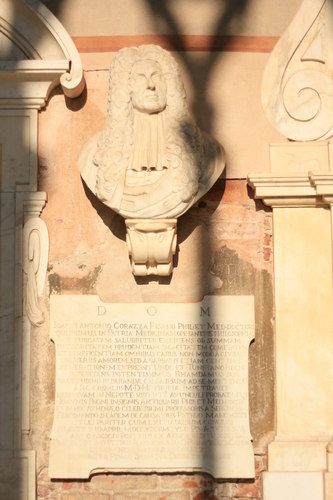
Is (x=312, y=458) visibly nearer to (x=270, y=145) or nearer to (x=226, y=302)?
(x=226, y=302)

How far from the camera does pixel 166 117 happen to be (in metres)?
6.02

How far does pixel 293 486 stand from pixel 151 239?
175 cm

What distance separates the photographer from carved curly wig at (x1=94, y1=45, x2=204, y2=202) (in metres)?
5.90

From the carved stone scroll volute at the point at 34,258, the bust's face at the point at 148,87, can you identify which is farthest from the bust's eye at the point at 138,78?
the carved stone scroll volute at the point at 34,258

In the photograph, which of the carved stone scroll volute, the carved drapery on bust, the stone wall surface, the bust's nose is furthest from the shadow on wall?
the carved stone scroll volute

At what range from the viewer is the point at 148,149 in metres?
5.96

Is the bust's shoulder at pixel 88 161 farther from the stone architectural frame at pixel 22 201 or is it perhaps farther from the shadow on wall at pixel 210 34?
the shadow on wall at pixel 210 34

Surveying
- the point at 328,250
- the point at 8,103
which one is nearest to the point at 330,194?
the point at 328,250

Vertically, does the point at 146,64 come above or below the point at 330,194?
above

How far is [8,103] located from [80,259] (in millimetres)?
1132

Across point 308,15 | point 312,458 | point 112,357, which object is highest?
point 308,15

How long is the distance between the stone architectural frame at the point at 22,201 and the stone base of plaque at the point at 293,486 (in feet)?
4.78

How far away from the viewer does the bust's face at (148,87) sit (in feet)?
19.5

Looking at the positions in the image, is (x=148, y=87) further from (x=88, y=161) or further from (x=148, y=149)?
(x=88, y=161)
